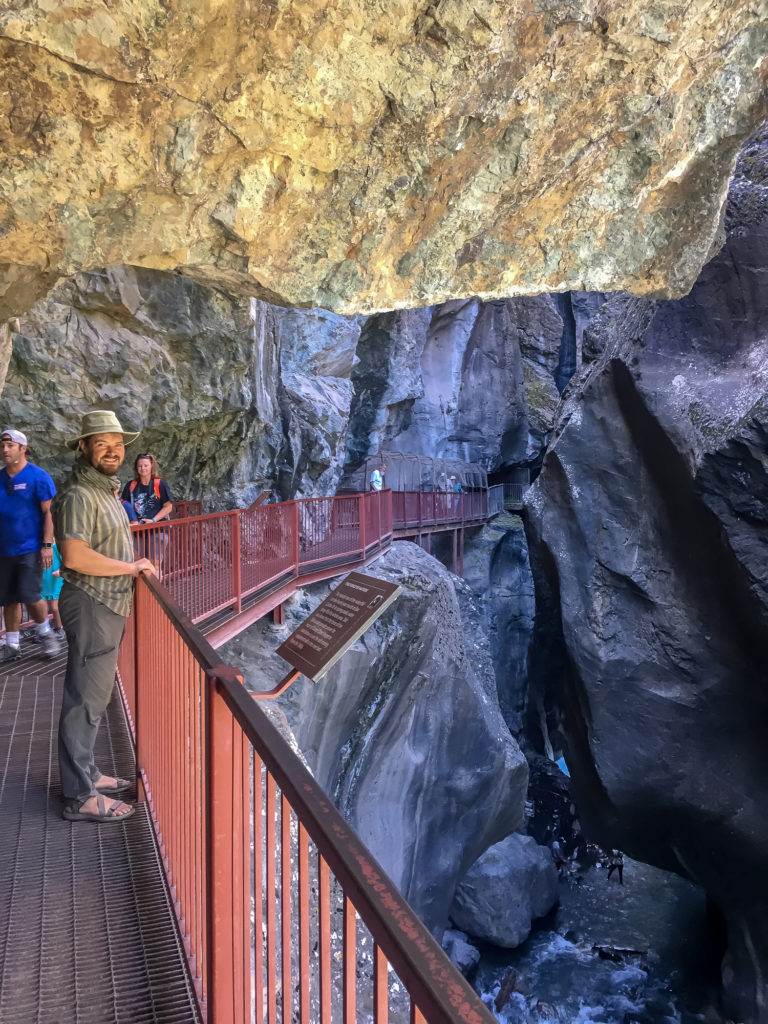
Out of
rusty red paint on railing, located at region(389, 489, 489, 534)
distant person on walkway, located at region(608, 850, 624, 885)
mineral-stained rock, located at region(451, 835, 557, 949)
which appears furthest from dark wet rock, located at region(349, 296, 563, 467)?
distant person on walkway, located at region(608, 850, 624, 885)

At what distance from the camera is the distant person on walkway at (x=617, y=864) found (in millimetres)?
16372

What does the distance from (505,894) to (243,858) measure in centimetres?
1403

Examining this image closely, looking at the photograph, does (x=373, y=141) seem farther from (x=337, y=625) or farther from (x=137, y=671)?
(x=137, y=671)

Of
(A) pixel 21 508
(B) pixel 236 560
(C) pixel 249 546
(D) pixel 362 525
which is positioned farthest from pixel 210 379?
(A) pixel 21 508

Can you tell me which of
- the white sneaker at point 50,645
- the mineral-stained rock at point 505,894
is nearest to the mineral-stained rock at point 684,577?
the mineral-stained rock at point 505,894

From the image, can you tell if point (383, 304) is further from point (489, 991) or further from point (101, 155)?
point (489, 991)

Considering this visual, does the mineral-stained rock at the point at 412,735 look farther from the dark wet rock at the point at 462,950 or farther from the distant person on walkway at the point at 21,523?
the distant person on walkway at the point at 21,523

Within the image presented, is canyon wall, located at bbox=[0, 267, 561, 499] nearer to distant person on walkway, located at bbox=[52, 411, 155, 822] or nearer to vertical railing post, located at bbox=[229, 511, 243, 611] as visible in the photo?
distant person on walkway, located at bbox=[52, 411, 155, 822]

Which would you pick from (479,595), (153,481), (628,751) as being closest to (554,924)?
(628,751)

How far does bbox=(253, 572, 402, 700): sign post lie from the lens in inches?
151

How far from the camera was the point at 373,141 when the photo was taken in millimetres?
4242

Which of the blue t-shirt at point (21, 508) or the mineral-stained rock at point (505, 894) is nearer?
the blue t-shirt at point (21, 508)

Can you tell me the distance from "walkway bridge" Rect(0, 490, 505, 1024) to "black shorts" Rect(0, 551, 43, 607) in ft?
2.86

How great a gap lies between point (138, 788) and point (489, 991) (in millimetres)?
11845
